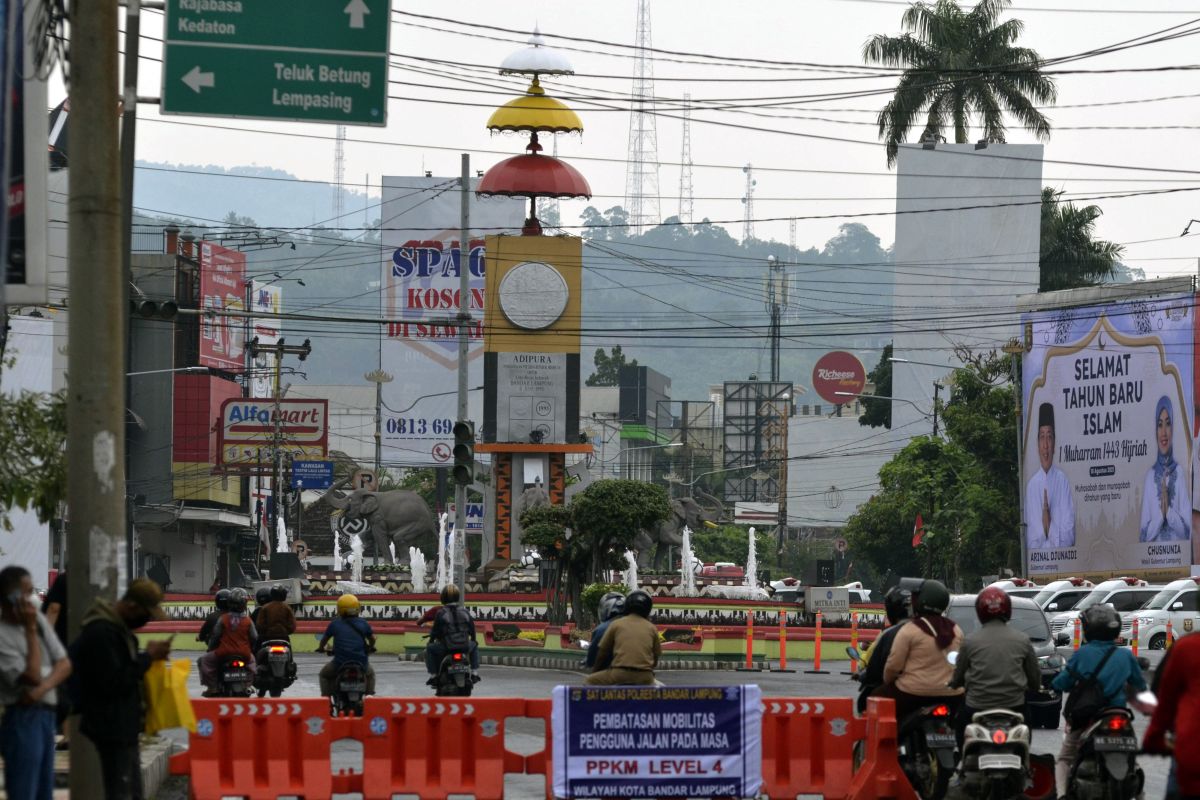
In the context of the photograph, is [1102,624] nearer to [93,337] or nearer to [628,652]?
[628,652]

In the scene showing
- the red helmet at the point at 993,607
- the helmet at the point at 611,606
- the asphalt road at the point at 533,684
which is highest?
the red helmet at the point at 993,607

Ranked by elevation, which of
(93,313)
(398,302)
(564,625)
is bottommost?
(564,625)

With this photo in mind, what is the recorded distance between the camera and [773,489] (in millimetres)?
132375

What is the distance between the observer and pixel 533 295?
6266cm

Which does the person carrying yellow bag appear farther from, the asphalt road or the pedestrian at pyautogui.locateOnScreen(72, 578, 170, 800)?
the asphalt road

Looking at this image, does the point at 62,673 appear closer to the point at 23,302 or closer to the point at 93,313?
the point at 93,313

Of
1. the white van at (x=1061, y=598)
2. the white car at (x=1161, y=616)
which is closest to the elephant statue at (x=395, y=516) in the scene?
the white van at (x=1061, y=598)

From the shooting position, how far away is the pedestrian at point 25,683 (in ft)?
36.0

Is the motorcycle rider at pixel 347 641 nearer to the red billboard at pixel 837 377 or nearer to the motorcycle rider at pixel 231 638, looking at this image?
the motorcycle rider at pixel 231 638

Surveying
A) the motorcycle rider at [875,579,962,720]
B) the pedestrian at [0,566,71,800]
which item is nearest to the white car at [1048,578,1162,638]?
the motorcycle rider at [875,579,962,720]

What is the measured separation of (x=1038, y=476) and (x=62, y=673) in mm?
56858

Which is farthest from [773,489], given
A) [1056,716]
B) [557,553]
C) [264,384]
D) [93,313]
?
[93,313]

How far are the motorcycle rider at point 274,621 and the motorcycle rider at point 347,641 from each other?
7.47 feet

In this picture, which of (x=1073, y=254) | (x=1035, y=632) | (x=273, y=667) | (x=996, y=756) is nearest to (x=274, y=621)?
(x=273, y=667)
